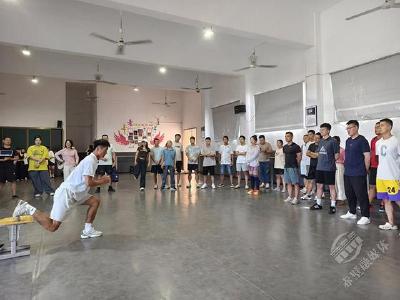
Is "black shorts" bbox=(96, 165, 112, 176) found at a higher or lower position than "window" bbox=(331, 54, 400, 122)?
lower

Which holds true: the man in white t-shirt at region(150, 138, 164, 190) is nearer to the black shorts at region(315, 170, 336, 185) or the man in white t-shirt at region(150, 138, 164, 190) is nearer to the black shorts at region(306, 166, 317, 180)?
the black shorts at region(306, 166, 317, 180)

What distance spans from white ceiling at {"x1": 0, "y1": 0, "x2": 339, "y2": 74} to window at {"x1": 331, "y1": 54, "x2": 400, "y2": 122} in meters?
1.42

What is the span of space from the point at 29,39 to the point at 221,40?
16.7 feet

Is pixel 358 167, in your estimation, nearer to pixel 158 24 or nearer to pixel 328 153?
pixel 328 153

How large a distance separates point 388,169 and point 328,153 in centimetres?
108

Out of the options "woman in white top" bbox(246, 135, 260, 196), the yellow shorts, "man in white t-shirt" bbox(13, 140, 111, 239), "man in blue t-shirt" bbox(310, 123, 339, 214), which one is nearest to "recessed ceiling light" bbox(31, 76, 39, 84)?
"woman in white top" bbox(246, 135, 260, 196)

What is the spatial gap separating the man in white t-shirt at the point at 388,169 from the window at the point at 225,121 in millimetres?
7272

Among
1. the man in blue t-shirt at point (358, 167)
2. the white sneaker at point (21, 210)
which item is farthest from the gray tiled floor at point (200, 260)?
the white sneaker at point (21, 210)

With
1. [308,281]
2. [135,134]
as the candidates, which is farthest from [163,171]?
[135,134]

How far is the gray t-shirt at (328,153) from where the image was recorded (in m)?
4.77

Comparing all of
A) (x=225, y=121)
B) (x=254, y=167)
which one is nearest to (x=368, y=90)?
(x=254, y=167)

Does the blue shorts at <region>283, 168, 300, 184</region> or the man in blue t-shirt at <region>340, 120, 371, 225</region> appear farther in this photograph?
the blue shorts at <region>283, 168, 300, 184</region>

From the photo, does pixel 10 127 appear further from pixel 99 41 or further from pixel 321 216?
pixel 321 216

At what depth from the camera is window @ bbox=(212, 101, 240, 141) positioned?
11227mm
